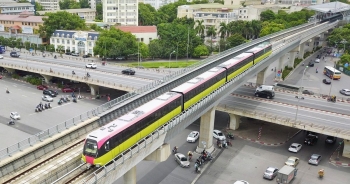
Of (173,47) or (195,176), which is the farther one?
(173,47)

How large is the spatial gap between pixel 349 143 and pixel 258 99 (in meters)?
16.4

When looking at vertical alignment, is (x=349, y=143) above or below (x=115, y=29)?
below

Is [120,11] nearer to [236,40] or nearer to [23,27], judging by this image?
[23,27]

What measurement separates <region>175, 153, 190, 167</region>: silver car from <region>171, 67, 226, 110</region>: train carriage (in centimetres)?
733

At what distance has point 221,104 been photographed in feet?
170

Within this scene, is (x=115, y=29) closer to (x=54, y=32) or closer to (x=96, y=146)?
(x=54, y=32)

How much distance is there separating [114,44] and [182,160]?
5890cm

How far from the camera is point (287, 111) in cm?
5022

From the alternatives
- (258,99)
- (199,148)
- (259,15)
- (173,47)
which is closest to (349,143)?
(258,99)

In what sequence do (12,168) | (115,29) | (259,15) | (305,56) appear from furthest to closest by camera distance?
1. (259,15)
2. (305,56)
3. (115,29)
4. (12,168)

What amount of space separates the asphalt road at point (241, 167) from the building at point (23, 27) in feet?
297

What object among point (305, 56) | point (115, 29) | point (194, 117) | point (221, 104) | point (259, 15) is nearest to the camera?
point (194, 117)

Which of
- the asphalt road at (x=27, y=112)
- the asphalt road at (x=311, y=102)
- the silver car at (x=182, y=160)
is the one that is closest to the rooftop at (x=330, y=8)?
the asphalt road at (x=311, y=102)

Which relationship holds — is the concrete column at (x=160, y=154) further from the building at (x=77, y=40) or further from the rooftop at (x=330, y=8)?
the rooftop at (x=330, y=8)
